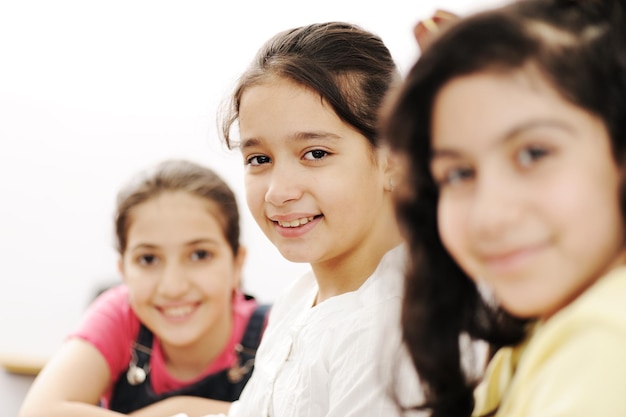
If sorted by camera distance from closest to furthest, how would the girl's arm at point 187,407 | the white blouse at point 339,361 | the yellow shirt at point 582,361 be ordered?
the yellow shirt at point 582,361, the white blouse at point 339,361, the girl's arm at point 187,407

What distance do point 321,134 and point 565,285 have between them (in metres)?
0.49

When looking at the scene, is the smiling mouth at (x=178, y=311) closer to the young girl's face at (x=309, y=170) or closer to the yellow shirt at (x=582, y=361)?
the young girl's face at (x=309, y=170)

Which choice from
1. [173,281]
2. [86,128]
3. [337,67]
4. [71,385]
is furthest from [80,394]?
[86,128]

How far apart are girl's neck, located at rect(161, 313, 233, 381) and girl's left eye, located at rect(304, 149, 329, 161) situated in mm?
640

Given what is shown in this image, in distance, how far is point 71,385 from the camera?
54.7 inches

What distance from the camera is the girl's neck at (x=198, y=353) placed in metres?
1.53

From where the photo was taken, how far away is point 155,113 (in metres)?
2.14

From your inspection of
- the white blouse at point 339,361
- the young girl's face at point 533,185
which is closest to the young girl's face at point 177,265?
the white blouse at point 339,361

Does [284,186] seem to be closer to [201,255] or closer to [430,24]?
[430,24]

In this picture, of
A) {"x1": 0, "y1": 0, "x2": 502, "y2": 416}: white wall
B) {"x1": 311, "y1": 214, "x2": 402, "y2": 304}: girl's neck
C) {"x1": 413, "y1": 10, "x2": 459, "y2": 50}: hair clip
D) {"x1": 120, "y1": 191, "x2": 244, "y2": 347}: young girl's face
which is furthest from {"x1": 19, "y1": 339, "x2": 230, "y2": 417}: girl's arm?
{"x1": 413, "y1": 10, "x2": 459, "y2": 50}: hair clip

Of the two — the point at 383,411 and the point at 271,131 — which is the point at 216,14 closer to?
the point at 271,131

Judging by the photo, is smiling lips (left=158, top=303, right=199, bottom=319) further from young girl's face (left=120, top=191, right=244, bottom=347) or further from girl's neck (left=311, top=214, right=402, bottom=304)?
girl's neck (left=311, top=214, right=402, bottom=304)

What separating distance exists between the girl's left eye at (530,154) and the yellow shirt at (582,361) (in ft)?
0.29

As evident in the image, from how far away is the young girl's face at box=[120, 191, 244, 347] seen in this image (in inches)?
57.1
